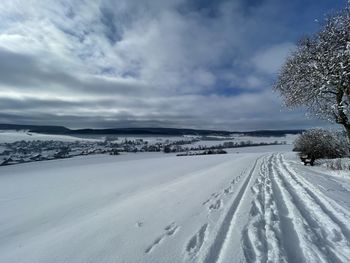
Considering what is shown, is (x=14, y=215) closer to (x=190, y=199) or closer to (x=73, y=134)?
(x=190, y=199)

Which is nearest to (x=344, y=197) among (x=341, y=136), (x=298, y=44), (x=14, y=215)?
(x=298, y=44)

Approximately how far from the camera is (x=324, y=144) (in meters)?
29.0

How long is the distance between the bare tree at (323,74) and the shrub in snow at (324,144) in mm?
9212

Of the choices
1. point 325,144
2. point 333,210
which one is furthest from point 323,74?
point 325,144

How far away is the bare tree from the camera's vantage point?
43.2 feet

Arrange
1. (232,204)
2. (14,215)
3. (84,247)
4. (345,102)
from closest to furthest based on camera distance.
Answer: (84,247)
(232,204)
(14,215)
(345,102)

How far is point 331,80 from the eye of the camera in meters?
13.2

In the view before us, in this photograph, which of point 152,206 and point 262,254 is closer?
point 262,254

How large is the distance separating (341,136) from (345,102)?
10.1 meters

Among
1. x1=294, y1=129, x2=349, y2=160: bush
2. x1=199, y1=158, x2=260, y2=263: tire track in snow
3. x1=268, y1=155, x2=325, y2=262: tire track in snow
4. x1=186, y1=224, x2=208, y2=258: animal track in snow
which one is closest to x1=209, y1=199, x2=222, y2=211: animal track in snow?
x1=199, y1=158, x2=260, y2=263: tire track in snow

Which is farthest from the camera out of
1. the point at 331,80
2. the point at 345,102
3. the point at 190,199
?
the point at 345,102

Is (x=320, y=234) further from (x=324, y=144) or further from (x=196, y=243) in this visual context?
(x=324, y=144)

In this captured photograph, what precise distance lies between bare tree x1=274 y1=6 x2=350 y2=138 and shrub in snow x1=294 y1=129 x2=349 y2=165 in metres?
9.21

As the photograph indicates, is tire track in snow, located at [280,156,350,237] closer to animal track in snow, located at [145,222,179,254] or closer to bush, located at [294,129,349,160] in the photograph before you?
animal track in snow, located at [145,222,179,254]
